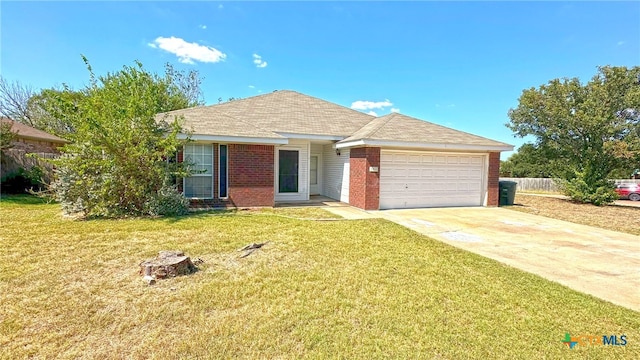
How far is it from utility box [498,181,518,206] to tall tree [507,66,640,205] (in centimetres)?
461

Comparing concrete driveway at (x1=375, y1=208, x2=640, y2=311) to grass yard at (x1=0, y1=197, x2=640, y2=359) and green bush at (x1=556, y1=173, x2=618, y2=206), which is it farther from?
green bush at (x1=556, y1=173, x2=618, y2=206)

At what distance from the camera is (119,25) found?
13.8 meters

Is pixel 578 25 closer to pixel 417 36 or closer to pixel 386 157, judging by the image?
pixel 417 36

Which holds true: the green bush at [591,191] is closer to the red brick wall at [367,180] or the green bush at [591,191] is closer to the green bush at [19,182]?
the red brick wall at [367,180]

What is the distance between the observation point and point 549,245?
7.02 meters

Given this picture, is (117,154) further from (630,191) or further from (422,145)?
(630,191)

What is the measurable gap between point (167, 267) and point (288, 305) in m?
2.10

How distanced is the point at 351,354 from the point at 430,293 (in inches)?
72.9

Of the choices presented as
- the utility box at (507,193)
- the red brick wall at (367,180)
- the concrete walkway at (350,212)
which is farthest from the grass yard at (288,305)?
the utility box at (507,193)

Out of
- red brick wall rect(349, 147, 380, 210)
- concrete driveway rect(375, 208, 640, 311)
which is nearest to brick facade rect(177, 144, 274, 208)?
red brick wall rect(349, 147, 380, 210)

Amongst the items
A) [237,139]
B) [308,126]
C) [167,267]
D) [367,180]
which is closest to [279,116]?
[308,126]

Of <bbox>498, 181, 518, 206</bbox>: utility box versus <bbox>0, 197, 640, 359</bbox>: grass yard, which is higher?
<bbox>498, 181, 518, 206</bbox>: utility box

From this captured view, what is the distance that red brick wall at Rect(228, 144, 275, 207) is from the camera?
10.8 metres

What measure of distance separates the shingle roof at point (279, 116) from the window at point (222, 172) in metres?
0.73
